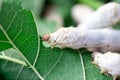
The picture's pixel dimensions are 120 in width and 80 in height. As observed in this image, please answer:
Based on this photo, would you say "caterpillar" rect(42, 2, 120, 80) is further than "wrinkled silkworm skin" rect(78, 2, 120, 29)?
No

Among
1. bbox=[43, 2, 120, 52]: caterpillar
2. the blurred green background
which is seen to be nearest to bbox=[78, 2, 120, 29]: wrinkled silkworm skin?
bbox=[43, 2, 120, 52]: caterpillar

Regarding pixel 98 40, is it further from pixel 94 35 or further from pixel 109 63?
pixel 109 63

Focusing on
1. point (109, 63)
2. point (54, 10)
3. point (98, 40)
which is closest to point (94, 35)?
point (98, 40)

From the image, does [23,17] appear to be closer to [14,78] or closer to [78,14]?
[14,78]

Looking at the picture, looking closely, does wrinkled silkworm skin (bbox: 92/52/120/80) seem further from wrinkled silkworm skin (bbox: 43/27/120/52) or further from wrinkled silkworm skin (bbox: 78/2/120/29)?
wrinkled silkworm skin (bbox: 78/2/120/29)

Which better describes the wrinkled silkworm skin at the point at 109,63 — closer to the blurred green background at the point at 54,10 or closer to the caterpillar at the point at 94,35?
the caterpillar at the point at 94,35

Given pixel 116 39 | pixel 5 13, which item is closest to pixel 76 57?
pixel 116 39
